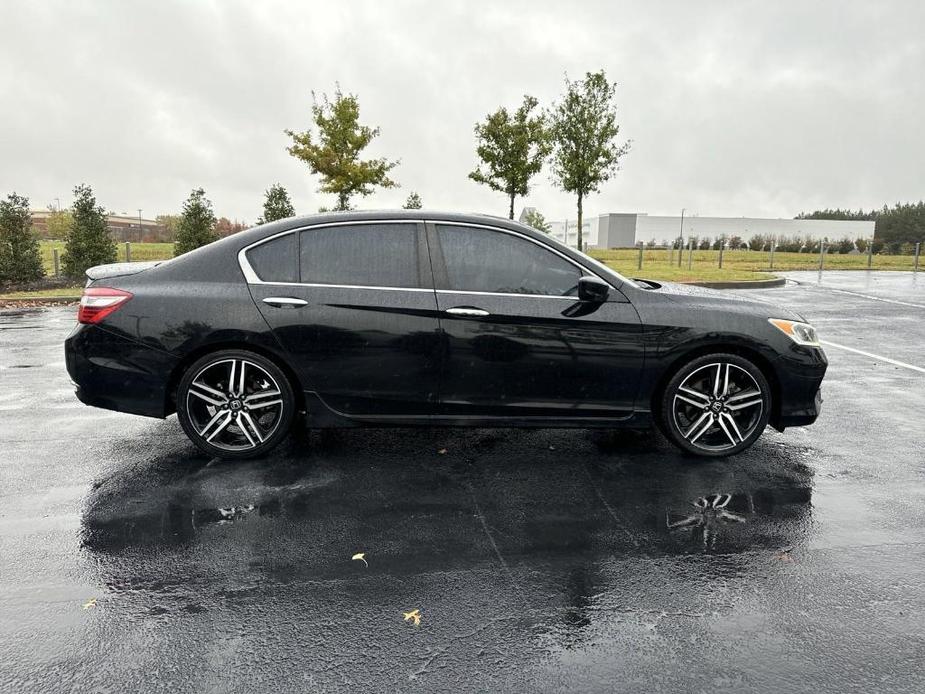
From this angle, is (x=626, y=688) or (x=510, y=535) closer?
(x=626, y=688)

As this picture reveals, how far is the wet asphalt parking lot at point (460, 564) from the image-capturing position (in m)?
2.40

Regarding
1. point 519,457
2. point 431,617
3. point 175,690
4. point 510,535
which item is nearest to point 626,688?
point 431,617

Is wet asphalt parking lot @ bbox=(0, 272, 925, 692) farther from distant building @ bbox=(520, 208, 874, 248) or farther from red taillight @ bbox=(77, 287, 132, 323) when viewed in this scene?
distant building @ bbox=(520, 208, 874, 248)

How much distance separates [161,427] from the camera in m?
5.51

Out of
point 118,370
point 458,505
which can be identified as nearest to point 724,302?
point 458,505

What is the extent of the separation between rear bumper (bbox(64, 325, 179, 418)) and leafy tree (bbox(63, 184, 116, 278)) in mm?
19324

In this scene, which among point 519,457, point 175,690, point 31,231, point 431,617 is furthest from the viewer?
point 31,231

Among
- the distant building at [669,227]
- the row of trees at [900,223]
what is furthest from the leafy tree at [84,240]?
the row of trees at [900,223]

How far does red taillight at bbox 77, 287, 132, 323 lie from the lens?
175 inches

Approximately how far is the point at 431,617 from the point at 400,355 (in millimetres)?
2060

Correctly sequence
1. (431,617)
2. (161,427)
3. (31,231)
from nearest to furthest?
(431,617), (161,427), (31,231)

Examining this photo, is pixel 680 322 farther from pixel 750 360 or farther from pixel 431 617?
pixel 431 617

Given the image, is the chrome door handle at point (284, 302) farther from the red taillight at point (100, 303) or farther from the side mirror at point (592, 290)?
the side mirror at point (592, 290)

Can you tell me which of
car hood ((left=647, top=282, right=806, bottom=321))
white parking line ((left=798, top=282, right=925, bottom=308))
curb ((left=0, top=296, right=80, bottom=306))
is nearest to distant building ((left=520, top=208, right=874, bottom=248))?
white parking line ((left=798, top=282, right=925, bottom=308))
